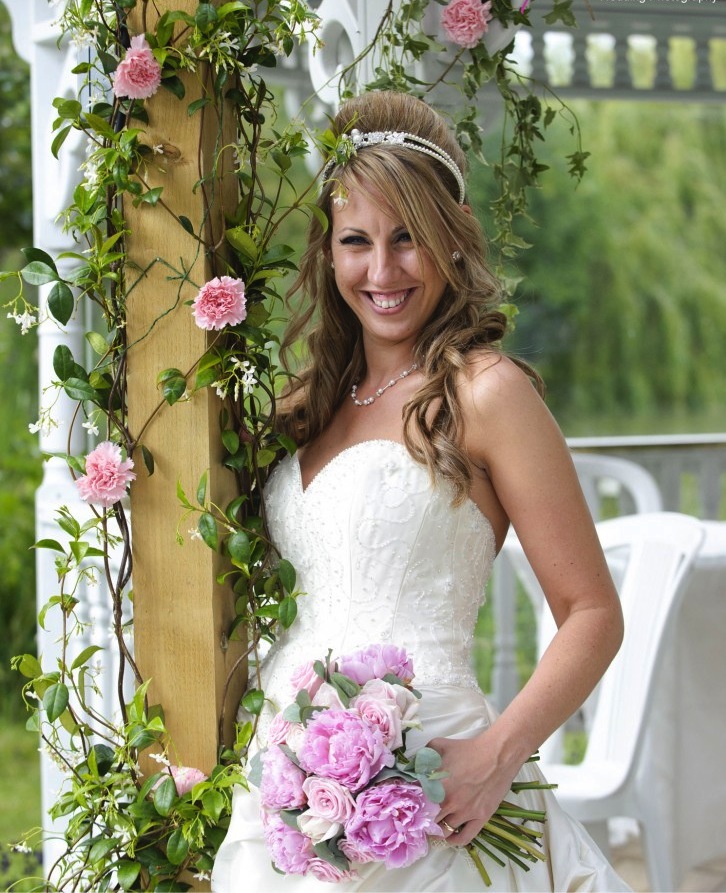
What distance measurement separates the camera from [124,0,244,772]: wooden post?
1.71m

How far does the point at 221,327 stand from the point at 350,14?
959 millimetres

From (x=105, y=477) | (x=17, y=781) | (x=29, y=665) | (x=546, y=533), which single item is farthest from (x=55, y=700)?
(x=17, y=781)

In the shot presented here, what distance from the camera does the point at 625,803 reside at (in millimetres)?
2863

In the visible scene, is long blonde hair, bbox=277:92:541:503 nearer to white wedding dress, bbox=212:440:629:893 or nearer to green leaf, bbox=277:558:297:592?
white wedding dress, bbox=212:440:629:893

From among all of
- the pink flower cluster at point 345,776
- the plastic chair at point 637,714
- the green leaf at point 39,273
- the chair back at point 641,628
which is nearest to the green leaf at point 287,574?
the pink flower cluster at point 345,776

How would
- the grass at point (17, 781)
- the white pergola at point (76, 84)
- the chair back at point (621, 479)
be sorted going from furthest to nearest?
the grass at point (17, 781) < the chair back at point (621, 479) < the white pergola at point (76, 84)

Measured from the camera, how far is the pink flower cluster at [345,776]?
1.42 metres

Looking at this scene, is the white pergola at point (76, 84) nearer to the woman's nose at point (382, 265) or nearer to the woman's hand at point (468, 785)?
the woman's nose at point (382, 265)

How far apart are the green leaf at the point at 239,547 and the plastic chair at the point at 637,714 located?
4.61 feet

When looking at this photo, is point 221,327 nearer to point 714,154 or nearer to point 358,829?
point 358,829

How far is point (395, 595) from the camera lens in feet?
5.82

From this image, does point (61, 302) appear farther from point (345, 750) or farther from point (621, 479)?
point (621, 479)

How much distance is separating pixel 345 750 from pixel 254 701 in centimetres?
36

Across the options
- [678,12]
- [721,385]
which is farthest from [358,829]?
[721,385]
